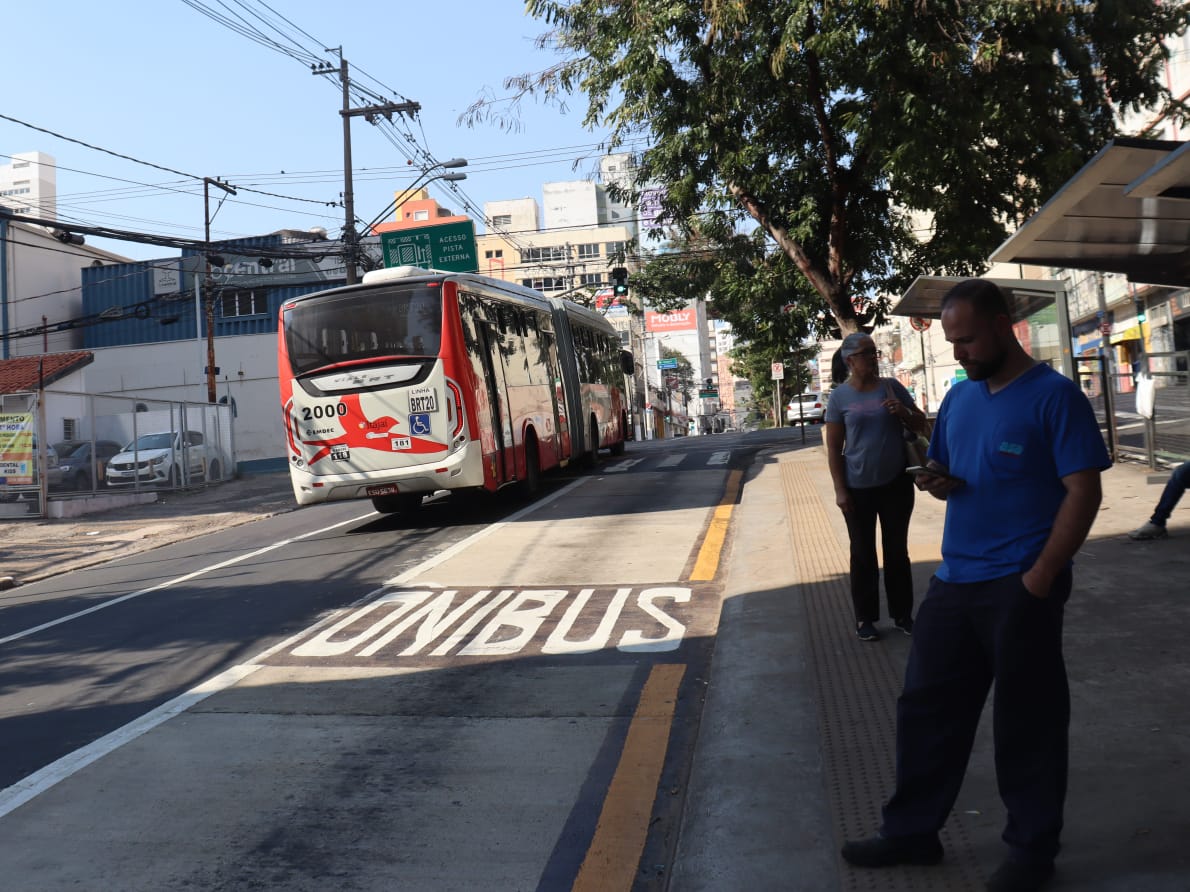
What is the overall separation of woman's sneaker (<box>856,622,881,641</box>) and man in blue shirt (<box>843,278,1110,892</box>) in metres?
2.92

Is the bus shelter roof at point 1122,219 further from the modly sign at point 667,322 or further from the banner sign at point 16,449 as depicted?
the modly sign at point 667,322

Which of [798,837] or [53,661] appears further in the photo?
[53,661]

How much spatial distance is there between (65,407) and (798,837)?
22496 mm

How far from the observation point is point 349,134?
1189 inches

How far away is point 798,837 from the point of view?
12.8 ft

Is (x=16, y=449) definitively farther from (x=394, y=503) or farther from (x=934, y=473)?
(x=934, y=473)

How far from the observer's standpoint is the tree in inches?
603

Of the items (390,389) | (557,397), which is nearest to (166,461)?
(557,397)

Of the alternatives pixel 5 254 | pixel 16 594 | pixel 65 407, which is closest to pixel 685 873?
pixel 16 594

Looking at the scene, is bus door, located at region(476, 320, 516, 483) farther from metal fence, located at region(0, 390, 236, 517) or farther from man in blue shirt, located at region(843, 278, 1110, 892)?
man in blue shirt, located at region(843, 278, 1110, 892)

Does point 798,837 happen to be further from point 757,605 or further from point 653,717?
point 757,605

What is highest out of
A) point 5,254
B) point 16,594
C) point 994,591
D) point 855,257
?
point 5,254

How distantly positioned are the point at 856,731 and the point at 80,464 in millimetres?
21104

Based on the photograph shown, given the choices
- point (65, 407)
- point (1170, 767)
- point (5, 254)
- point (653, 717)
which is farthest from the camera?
point (5, 254)
